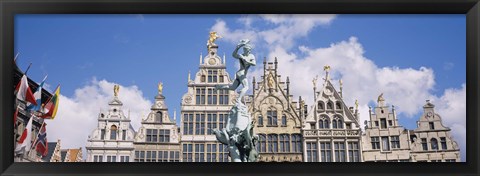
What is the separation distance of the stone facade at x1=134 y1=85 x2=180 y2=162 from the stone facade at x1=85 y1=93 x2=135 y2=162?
39 centimetres

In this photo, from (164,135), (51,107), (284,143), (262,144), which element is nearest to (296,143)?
(284,143)

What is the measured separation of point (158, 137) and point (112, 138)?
5.03ft

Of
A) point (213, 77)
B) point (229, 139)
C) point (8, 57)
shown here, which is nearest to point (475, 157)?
point (8, 57)

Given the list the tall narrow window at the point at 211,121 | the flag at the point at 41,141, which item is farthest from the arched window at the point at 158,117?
the flag at the point at 41,141

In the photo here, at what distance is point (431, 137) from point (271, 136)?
511 cm

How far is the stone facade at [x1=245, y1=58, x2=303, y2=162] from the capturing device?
1661 centimetres

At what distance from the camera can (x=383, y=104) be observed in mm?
17469

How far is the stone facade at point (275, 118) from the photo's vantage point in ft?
54.5

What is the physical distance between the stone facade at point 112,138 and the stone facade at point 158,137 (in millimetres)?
392

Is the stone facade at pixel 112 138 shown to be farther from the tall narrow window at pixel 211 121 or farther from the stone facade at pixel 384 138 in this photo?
the stone facade at pixel 384 138

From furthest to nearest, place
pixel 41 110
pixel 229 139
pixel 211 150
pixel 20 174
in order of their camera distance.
→ pixel 211 150 → pixel 41 110 → pixel 229 139 → pixel 20 174

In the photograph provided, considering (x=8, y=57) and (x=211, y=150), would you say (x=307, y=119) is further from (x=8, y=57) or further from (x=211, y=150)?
(x=8, y=57)

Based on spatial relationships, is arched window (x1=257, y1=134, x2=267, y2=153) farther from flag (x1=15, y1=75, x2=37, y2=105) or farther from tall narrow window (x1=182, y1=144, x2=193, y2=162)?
flag (x1=15, y1=75, x2=37, y2=105)

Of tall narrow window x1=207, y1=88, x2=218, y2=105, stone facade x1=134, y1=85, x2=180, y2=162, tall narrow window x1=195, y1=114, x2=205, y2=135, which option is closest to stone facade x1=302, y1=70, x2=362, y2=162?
tall narrow window x1=207, y1=88, x2=218, y2=105
